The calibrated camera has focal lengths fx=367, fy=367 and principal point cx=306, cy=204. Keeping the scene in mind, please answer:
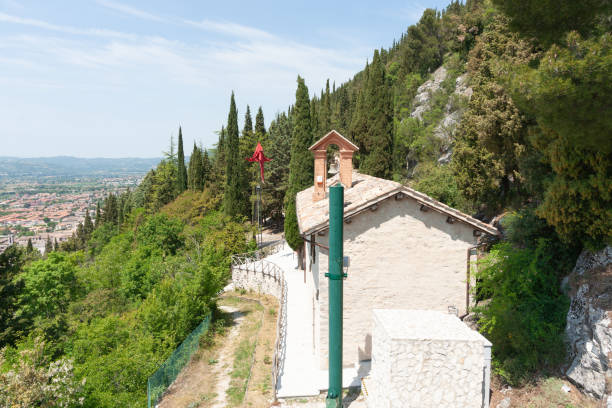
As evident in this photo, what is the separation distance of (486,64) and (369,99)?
20.1 metres

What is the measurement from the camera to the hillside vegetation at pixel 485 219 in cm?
821

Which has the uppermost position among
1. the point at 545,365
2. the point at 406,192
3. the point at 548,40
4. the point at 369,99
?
the point at 369,99

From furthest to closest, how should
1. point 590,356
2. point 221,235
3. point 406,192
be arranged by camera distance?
1. point 221,235
2. point 406,192
3. point 590,356

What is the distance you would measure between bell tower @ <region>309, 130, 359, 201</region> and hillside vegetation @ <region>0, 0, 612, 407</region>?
18.7 feet

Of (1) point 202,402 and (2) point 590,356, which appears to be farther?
(1) point 202,402

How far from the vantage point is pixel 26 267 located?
27781 millimetres

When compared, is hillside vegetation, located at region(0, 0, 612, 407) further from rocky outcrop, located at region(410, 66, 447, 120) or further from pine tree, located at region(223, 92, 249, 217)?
rocky outcrop, located at region(410, 66, 447, 120)

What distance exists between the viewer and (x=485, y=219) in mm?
19641

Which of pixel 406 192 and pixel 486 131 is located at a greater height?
pixel 486 131

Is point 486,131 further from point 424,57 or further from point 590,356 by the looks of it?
point 424,57

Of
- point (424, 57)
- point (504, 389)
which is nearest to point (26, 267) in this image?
point (504, 389)

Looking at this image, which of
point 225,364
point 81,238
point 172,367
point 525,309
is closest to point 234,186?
point 225,364

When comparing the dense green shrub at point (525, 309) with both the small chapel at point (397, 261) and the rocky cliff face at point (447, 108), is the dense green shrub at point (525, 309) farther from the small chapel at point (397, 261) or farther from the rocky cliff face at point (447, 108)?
the rocky cliff face at point (447, 108)

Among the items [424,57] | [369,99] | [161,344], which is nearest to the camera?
[161,344]
